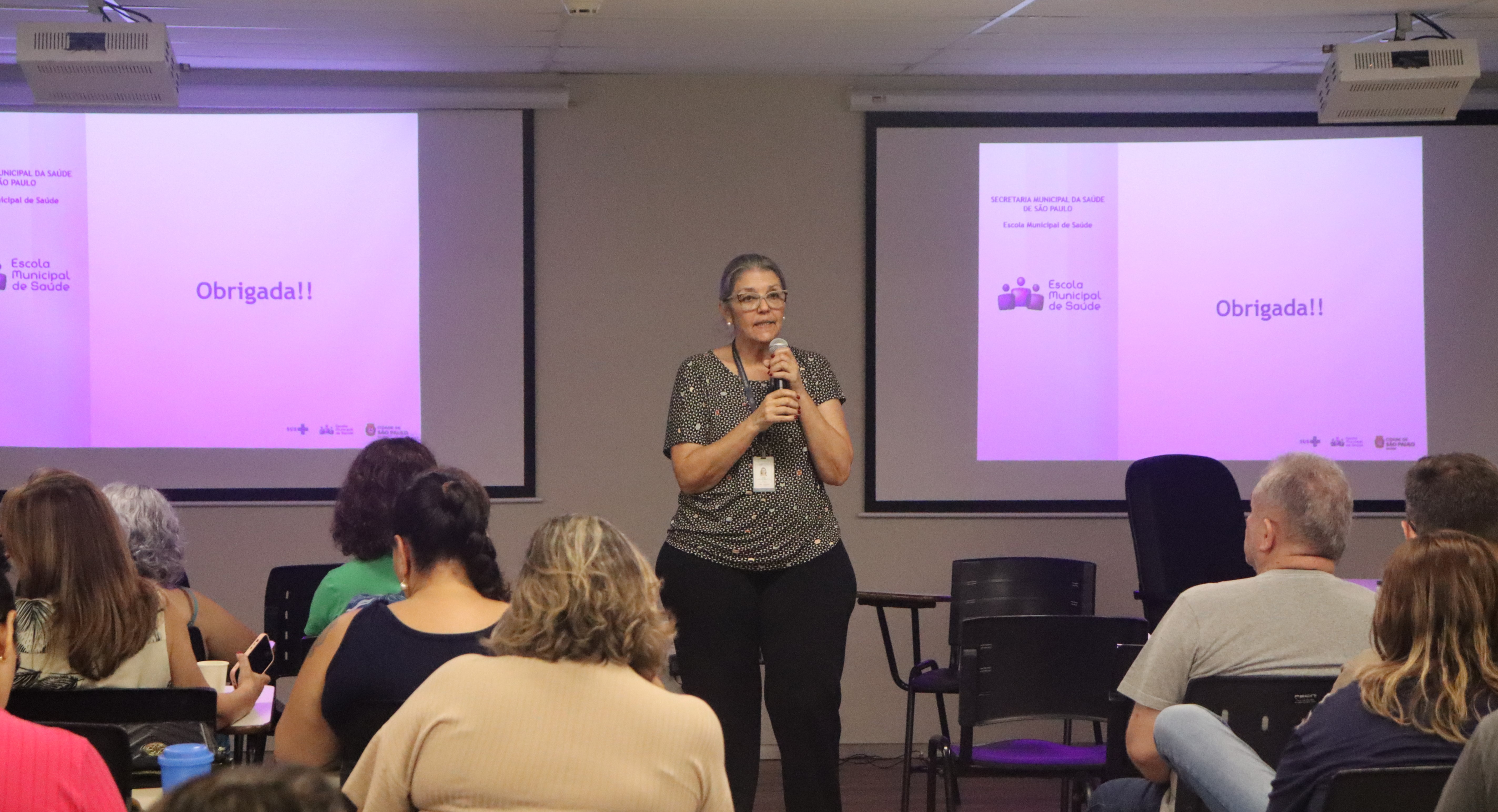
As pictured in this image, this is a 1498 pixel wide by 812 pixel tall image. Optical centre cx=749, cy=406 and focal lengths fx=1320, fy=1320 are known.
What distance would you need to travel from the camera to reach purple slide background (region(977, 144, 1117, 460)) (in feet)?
17.7

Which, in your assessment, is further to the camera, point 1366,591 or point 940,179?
point 940,179

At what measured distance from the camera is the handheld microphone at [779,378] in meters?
3.07

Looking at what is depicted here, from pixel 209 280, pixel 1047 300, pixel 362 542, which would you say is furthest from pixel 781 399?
pixel 209 280

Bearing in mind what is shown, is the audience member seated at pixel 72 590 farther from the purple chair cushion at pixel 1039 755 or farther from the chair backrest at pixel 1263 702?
the purple chair cushion at pixel 1039 755

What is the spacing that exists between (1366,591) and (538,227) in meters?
3.65

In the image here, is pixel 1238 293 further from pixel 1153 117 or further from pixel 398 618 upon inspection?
pixel 398 618

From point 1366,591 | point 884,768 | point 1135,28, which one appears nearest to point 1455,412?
point 1135,28

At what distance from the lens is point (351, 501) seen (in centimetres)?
293

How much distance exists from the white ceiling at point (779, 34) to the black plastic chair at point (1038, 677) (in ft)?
6.41

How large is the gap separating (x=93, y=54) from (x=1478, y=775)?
4.17 metres

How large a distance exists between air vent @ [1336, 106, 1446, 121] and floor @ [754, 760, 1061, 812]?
2.55 metres

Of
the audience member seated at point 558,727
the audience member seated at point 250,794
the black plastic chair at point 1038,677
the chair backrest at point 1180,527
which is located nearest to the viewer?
the audience member seated at point 250,794

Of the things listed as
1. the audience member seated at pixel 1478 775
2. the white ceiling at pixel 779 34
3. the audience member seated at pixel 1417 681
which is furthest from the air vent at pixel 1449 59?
the audience member seated at pixel 1478 775

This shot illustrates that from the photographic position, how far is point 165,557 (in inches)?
125
